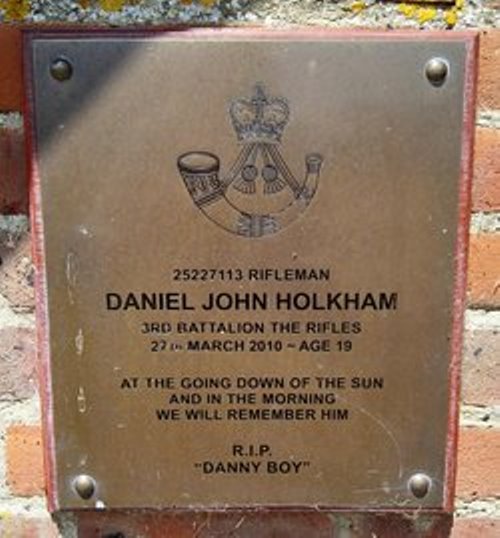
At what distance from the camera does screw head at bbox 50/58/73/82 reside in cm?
86

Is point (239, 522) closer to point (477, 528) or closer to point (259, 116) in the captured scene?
point (477, 528)

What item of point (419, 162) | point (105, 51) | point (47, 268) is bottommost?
point (47, 268)

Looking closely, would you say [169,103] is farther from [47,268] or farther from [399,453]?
[399,453]

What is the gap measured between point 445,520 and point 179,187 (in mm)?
468

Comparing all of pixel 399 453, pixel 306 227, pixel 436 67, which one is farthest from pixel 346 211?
pixel 399 453

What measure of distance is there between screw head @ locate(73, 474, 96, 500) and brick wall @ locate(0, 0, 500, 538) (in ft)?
0.14

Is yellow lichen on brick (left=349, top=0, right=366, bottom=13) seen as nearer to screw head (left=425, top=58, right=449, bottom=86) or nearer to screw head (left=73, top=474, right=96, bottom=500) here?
screw head (left=425, top=58, right=449, bottom=86)

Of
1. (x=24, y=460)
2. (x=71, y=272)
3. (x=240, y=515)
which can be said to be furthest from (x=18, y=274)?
(x=240, y=515)

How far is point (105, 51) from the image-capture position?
2.82 ft

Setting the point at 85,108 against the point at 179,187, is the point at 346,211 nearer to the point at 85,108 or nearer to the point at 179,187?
the point at 179,187

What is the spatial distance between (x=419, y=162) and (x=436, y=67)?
0.30ft

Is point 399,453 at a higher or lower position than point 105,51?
lower

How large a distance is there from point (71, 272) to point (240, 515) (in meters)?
0.33

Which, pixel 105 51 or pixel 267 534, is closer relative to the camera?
pixel 105 51
